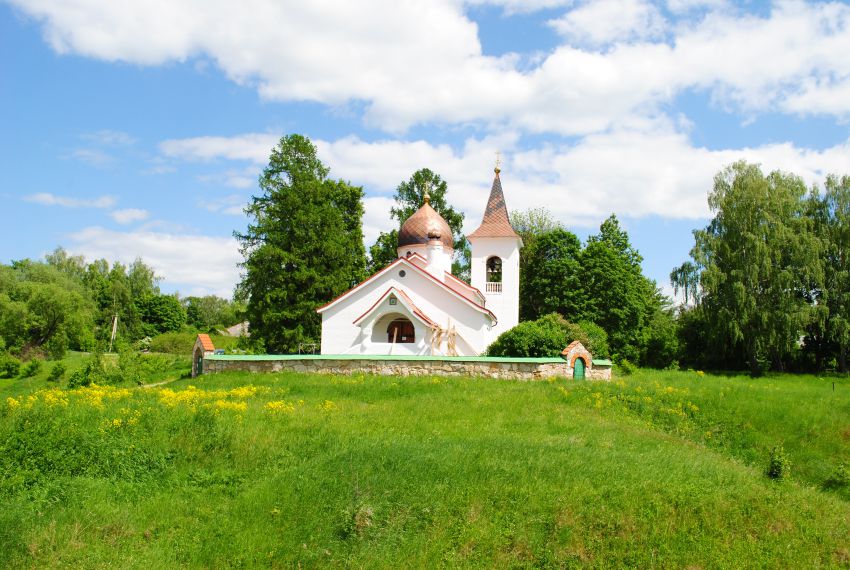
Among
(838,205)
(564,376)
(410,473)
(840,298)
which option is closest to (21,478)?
(410,473)

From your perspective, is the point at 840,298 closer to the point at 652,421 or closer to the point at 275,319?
the point at 652,421

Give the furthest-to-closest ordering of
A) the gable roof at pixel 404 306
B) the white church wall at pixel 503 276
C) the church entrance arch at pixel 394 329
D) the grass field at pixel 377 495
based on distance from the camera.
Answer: the white church wall at pixel 503 276
the church entrance arch at pixel 394 329
the gable roof at pixel 404 306
the grass field at pixel 377 495

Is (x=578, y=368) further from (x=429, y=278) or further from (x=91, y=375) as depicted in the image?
(x=91, y=375)

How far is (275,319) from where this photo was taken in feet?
100

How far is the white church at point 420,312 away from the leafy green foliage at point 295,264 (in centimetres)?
450

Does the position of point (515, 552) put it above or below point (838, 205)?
below

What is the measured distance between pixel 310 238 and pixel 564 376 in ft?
56.4

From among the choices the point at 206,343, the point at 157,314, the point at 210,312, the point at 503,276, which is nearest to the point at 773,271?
the point at 503,276

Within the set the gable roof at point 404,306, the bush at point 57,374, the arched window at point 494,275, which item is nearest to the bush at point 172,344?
the bush at point 57,374

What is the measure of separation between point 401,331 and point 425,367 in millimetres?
8848

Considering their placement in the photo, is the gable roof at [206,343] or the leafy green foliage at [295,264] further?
the leafy green foliage at [295,264]

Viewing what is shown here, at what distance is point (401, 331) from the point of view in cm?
2705

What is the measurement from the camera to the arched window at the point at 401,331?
2670 cm

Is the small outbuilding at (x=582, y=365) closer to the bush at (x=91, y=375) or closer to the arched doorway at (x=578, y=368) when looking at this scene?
the arched doorway at (x=578, y=368)
